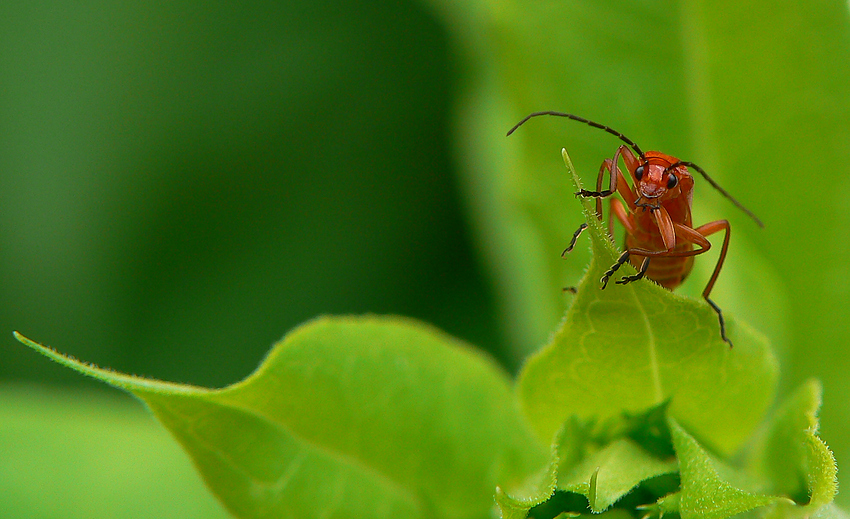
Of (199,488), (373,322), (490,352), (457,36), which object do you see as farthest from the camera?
(490,352)

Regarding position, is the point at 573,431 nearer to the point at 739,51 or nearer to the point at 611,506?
the point at 611,506

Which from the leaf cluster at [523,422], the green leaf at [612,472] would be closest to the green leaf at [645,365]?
the leaf cluster at [523,422]

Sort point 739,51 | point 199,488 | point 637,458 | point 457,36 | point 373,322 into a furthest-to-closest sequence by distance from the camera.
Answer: point 457,36, point 199,488, point 739,51, point 373,322, point 637,458

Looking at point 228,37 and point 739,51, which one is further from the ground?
point 228,37

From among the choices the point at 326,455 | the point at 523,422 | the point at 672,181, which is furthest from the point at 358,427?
the point at 672,181

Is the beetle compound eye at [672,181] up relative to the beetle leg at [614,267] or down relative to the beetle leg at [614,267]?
down

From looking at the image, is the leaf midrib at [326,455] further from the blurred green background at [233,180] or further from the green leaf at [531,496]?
the blurred green background at [233,180]

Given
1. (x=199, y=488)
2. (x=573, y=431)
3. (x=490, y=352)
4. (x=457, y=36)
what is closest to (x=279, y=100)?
(x=457, y=36)

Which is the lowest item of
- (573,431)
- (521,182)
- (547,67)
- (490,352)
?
(490,352)

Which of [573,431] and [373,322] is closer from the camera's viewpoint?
[573,431]
